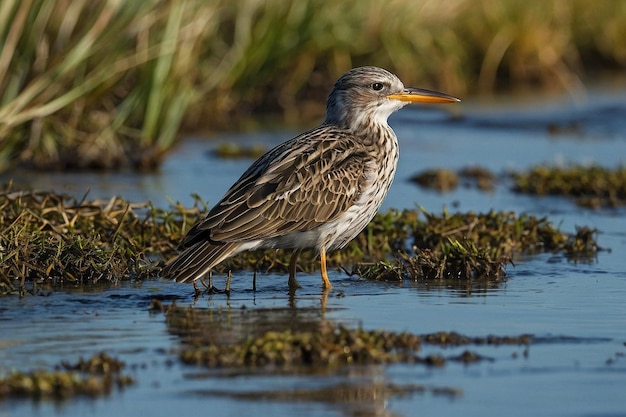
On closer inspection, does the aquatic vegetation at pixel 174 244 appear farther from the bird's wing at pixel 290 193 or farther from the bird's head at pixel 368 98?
the bird's head at pixel 368 98

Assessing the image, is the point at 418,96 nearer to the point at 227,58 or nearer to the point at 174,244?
the point at 174,244

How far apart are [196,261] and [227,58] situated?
30.3 feet

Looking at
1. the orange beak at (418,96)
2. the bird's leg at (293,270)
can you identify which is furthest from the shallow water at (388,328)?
→ the orange beak at (418,96)

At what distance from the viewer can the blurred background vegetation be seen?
12898mm

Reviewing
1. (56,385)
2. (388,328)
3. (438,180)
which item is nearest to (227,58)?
(438,180)

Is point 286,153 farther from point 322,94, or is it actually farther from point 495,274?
point 322,94

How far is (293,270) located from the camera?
896 cm

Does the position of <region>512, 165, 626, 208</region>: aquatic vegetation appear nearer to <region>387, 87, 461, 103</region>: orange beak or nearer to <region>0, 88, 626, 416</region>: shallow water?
<region>0, 88, 626, 416</region>: shallow water

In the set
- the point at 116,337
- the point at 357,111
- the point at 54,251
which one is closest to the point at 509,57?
the point at 357,111

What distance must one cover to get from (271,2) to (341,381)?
12.0 m

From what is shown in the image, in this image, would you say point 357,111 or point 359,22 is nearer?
point 357,111

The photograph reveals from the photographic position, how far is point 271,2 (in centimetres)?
1778

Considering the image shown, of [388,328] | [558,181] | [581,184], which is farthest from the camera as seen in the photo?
[558,181]

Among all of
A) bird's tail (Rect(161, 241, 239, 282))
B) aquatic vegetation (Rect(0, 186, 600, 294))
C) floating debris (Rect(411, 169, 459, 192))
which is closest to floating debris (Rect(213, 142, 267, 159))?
floating debris (Rect(411, 169, 459, 192))
